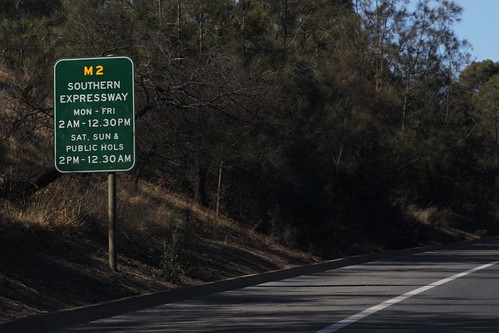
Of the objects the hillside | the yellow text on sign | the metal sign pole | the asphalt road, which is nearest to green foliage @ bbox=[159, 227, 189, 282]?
the hillside

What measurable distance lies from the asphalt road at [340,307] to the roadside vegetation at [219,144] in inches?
58.7

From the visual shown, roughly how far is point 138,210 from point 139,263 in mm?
4387

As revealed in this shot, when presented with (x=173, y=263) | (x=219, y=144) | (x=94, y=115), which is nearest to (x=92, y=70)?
(x=94, y=115)

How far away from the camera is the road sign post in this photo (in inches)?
688

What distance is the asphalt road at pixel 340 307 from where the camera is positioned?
13.3 meters

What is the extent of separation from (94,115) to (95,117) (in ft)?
0.14

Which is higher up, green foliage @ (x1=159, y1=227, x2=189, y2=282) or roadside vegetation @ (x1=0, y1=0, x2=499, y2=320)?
roadside vegetation @ (x1=0, y1=0, x2=499, y2=320)

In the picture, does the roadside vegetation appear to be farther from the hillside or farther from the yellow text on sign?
the yellow text on sign

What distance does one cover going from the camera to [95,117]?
1758 cm

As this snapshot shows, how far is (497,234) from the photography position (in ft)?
200

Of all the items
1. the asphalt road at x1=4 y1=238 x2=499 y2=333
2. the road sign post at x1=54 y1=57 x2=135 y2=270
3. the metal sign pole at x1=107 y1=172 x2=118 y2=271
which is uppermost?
the road sign post at x1=54 y1=57 x2=135 y2=270

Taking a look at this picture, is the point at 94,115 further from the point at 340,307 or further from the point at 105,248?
the point at 340,307

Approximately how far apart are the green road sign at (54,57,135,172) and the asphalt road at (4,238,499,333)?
3138 mm

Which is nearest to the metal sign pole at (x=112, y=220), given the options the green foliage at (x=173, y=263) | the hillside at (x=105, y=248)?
the hillside at (x=105, y=248)
